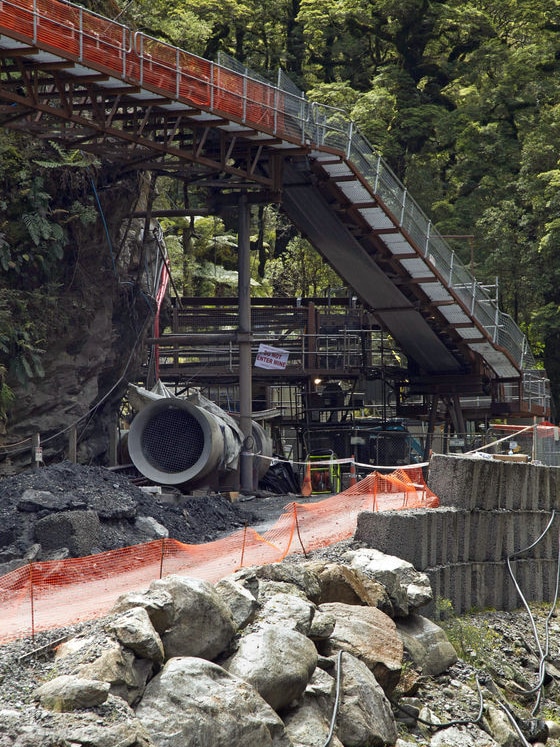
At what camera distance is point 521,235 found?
48.1m

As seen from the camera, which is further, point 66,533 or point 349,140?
point 349,140

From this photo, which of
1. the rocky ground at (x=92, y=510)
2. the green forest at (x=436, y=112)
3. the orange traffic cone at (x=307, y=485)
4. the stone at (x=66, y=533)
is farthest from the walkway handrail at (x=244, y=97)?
the green forest at (x=436, y=112)

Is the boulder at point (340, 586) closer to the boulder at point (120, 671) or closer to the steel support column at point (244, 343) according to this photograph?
the boulder at point (120, 671)

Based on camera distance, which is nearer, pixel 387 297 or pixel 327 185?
pixel 327 185

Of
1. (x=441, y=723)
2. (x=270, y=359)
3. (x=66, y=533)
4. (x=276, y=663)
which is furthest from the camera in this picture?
(x=270, y=359)

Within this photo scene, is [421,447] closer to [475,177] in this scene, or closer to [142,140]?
[475,177]

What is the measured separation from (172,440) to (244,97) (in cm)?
864

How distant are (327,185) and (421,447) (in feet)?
43.1

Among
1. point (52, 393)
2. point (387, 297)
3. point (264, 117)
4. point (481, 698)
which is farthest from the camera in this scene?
point (387, 297)

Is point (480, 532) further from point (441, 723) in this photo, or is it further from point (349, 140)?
point (349, 140)

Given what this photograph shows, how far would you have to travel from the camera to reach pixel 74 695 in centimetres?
1032

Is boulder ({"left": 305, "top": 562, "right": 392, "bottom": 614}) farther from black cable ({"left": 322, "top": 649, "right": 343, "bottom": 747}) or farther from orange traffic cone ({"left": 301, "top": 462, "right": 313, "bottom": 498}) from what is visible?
orange traffic cone ({"left": 301, "top": 462, "right": 313, "bottom": 498})

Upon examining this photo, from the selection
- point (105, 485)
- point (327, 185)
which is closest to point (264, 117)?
point (327, 185)

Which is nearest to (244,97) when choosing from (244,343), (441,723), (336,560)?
(244,343)
